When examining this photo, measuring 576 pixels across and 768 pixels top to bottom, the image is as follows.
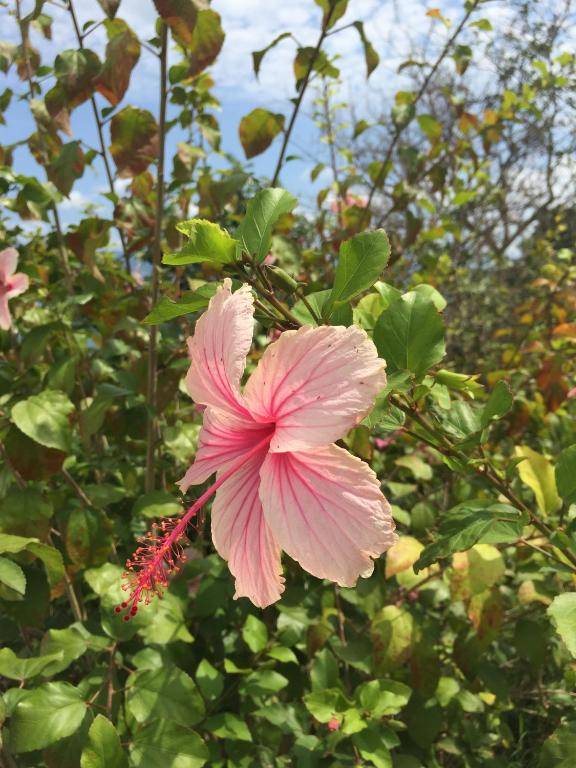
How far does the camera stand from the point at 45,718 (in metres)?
1.08

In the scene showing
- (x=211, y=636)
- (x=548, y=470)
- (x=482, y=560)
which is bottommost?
(x=211, y=636)

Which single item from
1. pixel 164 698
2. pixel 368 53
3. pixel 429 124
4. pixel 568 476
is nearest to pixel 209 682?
pixel 164 698

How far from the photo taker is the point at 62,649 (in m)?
1.23

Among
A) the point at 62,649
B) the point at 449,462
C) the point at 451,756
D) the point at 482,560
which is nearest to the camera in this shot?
the point at 449,462

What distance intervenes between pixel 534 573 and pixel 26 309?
1.69 metres

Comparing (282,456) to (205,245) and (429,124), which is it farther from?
(429,124)

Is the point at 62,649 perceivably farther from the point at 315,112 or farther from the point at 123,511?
the point at 315,112

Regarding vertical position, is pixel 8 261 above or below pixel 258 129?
below

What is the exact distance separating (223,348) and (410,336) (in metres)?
0.26

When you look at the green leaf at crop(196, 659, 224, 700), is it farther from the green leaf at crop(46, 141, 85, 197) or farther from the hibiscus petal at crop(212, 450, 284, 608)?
the green leaf at crop(46, 141, 85, 197)

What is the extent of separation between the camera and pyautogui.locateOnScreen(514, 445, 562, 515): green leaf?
1365 millimetres

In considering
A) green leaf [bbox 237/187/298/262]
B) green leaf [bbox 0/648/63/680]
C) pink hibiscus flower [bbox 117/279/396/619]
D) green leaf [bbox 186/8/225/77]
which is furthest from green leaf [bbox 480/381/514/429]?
green leaf [bbox 186/8/225/77]

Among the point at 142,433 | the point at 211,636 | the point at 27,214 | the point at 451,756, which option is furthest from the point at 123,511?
the point at 451,756

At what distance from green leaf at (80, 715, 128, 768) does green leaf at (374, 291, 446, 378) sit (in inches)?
28.7
